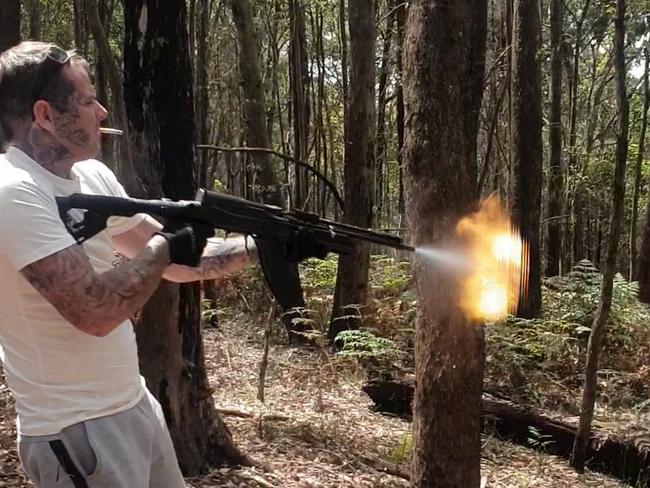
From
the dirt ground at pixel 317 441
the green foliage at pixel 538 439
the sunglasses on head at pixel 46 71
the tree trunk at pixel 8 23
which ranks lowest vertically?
the green foliage at pixel 538 439

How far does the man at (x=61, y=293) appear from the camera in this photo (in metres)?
2.06

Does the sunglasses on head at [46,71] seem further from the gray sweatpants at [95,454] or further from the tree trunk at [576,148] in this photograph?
the tree trunk at [576,148]

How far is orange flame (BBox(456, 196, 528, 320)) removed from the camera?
3793 mm

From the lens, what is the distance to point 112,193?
8.76ft

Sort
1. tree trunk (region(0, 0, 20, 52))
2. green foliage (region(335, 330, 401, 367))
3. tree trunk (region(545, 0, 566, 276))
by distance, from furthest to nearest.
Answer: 1. tree trunk (region(545, 0, 566, 276))
2. tree trunk (region(0, 0, 20, 52))
3. green foliage (region(335, 330, 401, 367))

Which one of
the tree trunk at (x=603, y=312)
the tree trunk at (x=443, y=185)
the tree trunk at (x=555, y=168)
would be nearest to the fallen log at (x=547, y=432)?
the tree trunk at (x=603, y=312)

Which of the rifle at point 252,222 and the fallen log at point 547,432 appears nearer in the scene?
the rifle at point 252,222

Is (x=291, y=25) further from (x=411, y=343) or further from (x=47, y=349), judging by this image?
(x=47, y=349)

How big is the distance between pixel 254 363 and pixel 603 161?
1677cm

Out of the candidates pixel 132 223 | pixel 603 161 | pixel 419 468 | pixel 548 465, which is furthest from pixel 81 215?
pixel 603 161

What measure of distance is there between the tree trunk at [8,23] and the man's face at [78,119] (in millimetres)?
6507

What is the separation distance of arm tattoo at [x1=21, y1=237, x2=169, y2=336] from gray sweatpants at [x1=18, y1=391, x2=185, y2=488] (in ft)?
1.14

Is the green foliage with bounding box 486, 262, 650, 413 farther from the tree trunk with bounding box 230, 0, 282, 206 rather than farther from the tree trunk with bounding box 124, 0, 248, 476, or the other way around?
the tree trunk with bounding box 230, 0, 282, 206

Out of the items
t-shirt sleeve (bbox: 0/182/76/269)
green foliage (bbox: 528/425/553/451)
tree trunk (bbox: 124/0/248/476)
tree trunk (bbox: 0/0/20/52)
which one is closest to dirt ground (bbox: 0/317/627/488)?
green foliage (bbox: 528/425/553/451)
